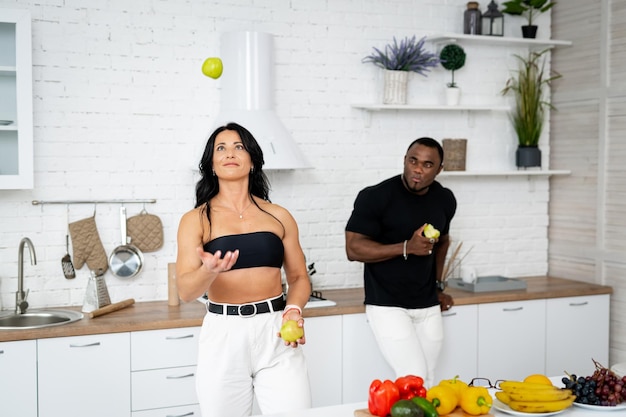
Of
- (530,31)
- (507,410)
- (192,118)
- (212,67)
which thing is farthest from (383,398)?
(530,31)

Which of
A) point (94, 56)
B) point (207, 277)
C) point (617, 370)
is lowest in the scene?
point (617, 370)

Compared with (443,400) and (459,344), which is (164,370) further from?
(443,400)

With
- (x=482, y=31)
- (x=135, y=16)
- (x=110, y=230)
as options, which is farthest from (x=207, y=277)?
(x=482, y=31)

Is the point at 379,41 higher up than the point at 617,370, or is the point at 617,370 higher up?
the point at 379,41

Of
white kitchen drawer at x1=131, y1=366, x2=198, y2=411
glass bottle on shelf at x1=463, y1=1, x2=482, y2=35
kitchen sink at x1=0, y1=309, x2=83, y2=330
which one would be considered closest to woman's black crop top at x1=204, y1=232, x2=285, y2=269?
white kitchen drawer at x1=131, y1=366, x2=198, y2=411

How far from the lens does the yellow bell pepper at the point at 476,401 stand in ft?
7.75

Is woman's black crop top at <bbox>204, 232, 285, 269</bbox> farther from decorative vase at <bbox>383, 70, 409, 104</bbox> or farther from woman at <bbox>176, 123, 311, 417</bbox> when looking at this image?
decorative vase at <bbox>383, 70, 409, 104</bbox>

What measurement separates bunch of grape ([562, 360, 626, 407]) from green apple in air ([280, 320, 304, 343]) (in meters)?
0.91

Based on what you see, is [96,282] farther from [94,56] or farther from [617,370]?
[617,370]

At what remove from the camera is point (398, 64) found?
493 centimetres

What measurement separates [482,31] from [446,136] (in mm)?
700

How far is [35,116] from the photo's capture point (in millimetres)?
4336

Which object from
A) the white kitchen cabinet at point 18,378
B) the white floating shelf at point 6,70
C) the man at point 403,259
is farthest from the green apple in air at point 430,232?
the white floating shelf at point 6,70

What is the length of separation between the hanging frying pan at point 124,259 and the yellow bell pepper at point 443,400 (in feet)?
8.25
